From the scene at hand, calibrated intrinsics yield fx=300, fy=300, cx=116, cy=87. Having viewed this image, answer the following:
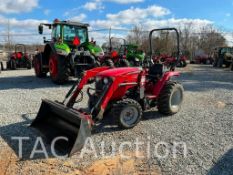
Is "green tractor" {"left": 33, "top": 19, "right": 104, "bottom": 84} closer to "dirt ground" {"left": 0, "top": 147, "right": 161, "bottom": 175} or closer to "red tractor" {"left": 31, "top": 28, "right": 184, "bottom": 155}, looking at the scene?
"red tractor" {"left": 31, "top": 28, "right": 184, "bottom": 155}

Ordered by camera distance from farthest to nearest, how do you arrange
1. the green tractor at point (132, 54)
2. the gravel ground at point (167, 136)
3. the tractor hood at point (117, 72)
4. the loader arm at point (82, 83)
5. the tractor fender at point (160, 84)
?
the green tractor at point (132, 54), the tractor fender at point (160, 84), the loader arm at point (82, 83), the tractor hood at point (117, 72), the gravel ground at point (167, 136)

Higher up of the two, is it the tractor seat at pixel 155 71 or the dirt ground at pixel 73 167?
the tractor seat at pixel 155 71

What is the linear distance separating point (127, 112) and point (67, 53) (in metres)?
5.70

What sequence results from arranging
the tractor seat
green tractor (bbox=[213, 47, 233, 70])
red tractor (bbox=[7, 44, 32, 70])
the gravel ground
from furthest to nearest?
green tractor (bbox=[213, 47, 233, 70]), red tractor (bbox=[7, 44, 32, 70]), the tractor seat, the gravel ground

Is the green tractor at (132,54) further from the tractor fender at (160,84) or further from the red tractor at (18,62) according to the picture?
the tractor fender at (160,84)

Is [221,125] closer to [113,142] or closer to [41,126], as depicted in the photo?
[113,142]

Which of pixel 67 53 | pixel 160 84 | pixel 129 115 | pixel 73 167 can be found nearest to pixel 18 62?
pixel 67 53

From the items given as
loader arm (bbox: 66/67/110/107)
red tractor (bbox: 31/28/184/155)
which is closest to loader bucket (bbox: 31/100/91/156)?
red tractor (bbox: 31/28/184/155)

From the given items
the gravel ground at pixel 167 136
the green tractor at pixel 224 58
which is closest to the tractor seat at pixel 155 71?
the gravel ground at pixel 167 136

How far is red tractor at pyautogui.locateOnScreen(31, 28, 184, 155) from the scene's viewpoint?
176 inches


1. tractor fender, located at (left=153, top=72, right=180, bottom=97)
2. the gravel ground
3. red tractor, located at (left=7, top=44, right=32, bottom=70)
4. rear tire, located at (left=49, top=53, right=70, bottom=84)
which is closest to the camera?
the gravel ground

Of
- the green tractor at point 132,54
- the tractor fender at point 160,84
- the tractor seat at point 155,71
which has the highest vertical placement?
the green tractor at point 132,54

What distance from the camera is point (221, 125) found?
5547 millimetres

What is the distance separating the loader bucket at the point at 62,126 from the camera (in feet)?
13.4
